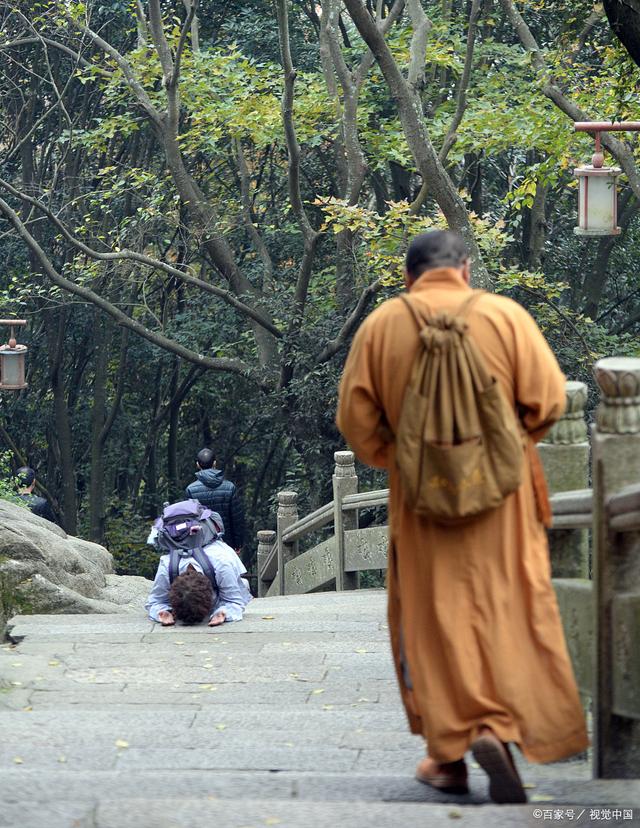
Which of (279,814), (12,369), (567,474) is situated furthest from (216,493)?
A: (279,814)

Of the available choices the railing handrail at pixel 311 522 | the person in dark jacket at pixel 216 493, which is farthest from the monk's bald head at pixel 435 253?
the person in dark jacket at pixel 216 493

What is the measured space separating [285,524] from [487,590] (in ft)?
32.7

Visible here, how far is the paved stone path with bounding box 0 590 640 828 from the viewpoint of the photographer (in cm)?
298

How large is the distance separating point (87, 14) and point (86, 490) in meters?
9.01

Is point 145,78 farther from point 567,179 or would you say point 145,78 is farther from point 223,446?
point 223,446

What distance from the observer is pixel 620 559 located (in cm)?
366

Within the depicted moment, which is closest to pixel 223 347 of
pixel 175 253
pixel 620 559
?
pixel 175 253

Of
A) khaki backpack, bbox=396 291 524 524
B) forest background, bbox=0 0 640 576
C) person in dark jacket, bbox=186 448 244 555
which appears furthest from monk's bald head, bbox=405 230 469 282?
person in dark jacket, bbox=186 448 244 555

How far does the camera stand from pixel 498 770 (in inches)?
131

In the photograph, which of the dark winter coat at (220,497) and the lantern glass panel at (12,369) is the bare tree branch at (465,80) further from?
the lantern glass panel at (12,369)

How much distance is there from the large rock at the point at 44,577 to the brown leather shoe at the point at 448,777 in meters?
3.97

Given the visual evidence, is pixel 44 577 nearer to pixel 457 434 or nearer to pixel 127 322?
pixel 457 434

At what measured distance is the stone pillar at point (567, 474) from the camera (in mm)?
4094

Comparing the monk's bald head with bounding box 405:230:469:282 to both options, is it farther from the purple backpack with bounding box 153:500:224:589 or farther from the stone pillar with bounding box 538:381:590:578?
the purple backpack with bounding box 153:500:224:589
